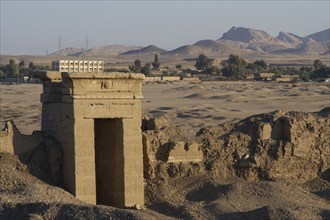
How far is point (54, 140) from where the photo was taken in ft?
47.6

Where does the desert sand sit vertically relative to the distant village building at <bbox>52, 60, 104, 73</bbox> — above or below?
below

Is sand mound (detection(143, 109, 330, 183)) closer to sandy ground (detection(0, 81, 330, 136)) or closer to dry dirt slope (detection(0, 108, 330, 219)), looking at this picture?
dry dirt slope (detection(0, 108, 330, 219))

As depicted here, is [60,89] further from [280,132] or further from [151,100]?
[151,100]

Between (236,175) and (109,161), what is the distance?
2313mm

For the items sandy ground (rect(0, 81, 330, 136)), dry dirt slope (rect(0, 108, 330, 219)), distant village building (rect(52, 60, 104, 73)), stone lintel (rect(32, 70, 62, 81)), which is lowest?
sandy ground (rect(0, 81, 330, 136))

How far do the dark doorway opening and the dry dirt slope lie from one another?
576 millimetres

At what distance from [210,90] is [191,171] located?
3798 cm

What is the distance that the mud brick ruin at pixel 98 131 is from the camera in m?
14.1

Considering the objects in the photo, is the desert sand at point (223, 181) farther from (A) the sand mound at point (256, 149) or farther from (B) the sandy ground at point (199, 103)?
(B) the sandy ground at point (199, 103)

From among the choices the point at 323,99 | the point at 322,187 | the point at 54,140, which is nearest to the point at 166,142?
the point at 54,140

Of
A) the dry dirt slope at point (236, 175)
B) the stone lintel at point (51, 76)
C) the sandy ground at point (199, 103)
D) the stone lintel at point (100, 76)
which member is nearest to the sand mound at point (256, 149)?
the dry dirt slope at point (236, 175)

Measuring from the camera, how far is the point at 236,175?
15.9 m

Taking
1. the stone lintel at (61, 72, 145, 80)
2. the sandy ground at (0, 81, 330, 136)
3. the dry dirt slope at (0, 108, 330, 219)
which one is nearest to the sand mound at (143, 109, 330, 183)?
the dry dirt slope at (0, 108, 330, 219)

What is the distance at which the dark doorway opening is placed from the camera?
14.6m
